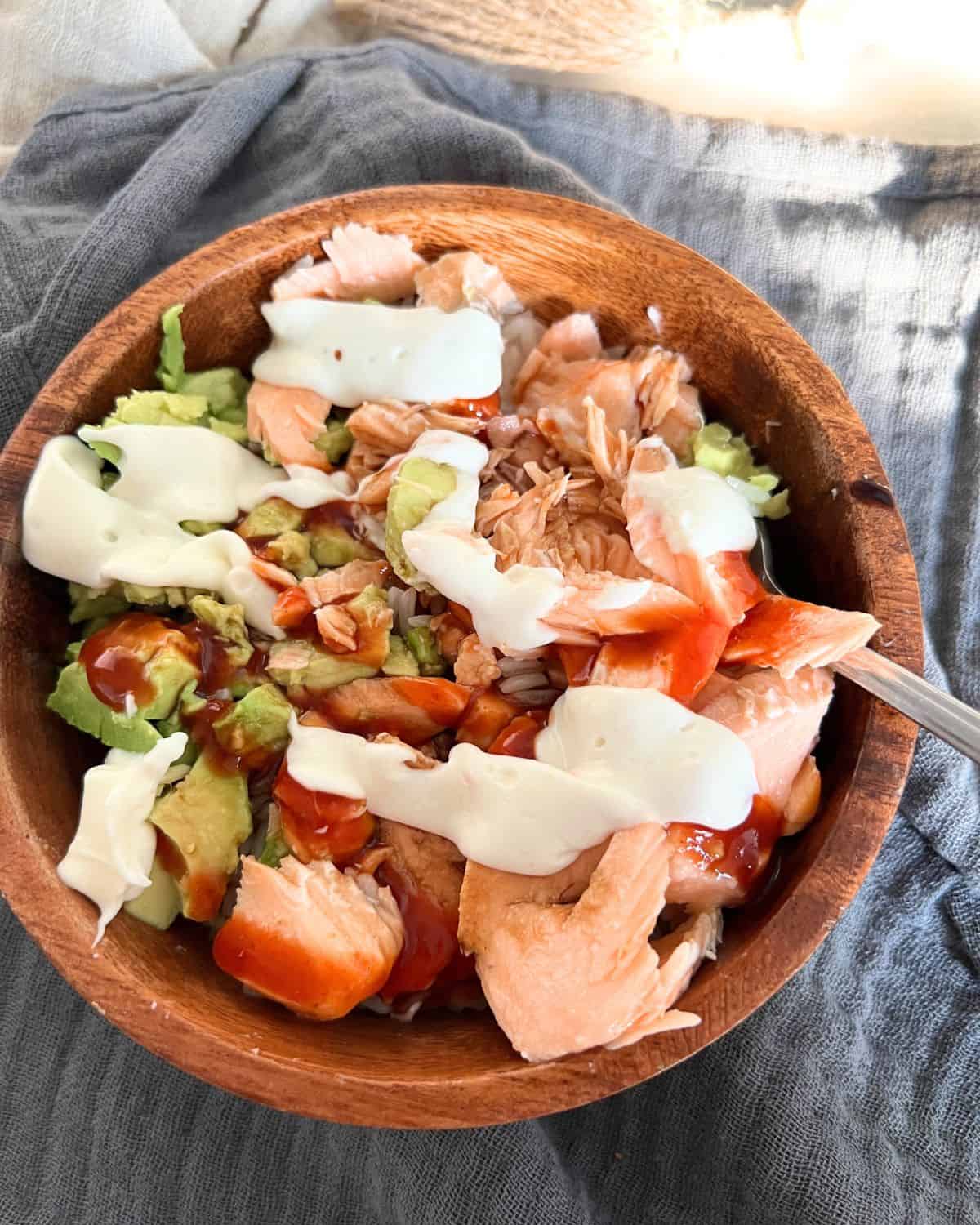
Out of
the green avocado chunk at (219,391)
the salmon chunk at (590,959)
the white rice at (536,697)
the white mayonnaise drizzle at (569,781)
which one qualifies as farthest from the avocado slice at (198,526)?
the salmon chunk at (590,959)

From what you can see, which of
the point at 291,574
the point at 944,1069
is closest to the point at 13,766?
the point at 291,574

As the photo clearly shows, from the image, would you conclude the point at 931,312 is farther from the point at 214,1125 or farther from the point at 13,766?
the point at 214,1125

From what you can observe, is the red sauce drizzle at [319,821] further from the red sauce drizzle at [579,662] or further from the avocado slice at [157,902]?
the red sauce drizzle at [579,662]

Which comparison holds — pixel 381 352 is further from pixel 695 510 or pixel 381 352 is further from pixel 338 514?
pixel 695 510

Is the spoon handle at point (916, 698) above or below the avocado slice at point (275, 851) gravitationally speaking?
above

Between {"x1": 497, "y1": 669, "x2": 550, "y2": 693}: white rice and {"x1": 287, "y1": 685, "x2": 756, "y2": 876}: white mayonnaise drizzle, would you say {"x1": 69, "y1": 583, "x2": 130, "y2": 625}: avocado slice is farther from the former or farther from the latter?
{"x1": 497, "y1": 669, "x2": 550, "y2": 693}: white rice

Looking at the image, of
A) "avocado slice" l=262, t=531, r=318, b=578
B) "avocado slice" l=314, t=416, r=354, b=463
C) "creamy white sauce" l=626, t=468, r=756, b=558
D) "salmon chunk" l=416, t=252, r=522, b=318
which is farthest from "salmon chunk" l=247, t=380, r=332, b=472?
"creamy white sauce" l=626, t=468, r=756, b=558
